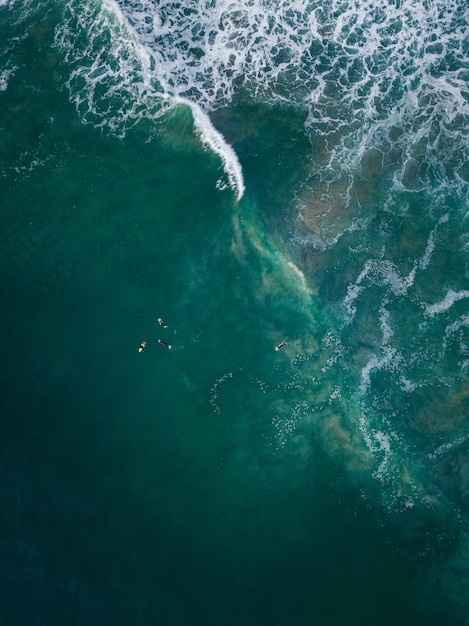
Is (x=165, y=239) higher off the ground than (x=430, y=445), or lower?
higher

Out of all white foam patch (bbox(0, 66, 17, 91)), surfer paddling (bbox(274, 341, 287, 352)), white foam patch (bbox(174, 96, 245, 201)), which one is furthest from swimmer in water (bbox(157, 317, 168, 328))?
white foam patch (bbox(0, 66, 17, 91))

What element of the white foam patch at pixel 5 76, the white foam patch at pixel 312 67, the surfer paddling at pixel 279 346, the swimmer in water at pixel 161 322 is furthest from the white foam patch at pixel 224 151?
the white foam patch at pixel 5 76

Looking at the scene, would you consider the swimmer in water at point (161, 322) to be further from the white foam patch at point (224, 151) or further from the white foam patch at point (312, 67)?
the white foam patch at point (312, 67)

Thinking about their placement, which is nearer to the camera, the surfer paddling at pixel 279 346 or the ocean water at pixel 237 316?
the ocean water at pixel 237 316

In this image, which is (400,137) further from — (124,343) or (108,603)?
(108,603)

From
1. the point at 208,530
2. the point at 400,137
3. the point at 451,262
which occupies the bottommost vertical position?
the point at 208,530

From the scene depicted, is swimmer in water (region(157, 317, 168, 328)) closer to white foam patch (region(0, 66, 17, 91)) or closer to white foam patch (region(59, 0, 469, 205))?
white foam patch (region(59, 0, 469, 205))

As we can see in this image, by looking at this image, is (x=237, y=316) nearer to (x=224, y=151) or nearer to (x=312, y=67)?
(x=224, y=151)

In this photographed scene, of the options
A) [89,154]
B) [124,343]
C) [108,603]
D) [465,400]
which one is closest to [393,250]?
[465,400]

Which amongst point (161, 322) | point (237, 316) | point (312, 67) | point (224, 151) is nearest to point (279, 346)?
point (237, 316)
